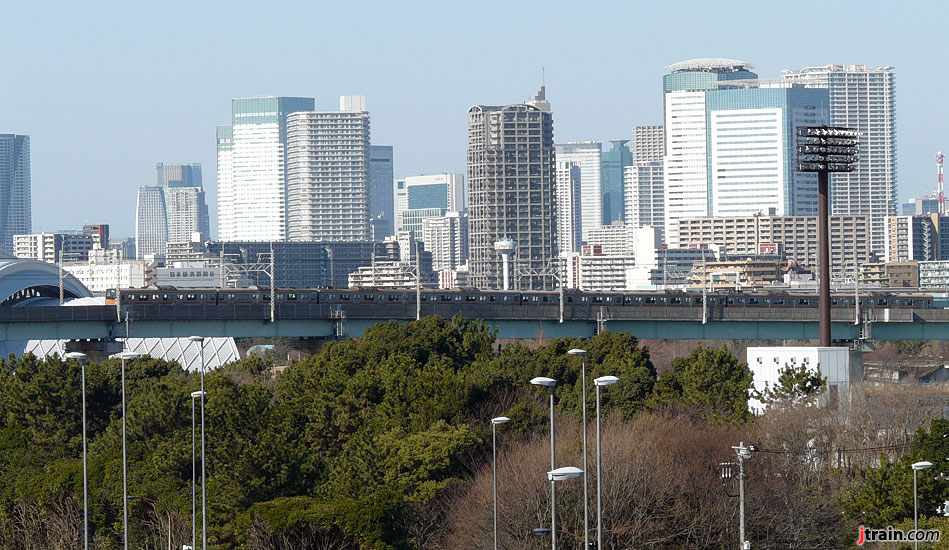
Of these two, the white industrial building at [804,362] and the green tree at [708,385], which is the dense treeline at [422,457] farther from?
the white industrial building at [804,362]

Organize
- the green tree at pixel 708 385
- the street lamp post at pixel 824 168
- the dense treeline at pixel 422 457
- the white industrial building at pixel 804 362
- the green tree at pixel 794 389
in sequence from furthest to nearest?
the street lamp post at pixel 824 168 → the white industrial building at pixel 804 362 → the green tree at pixel 794 389 → the green tree at pixel 708 385 → the dense treeline at pixel 422 457

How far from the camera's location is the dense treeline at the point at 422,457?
59.7 metres

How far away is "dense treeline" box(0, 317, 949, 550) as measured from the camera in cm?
5972

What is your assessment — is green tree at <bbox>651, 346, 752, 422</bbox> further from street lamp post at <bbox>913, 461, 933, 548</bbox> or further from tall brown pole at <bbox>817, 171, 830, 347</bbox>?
street lamp post at <bbox>913, 461, 933, 548</bbox>

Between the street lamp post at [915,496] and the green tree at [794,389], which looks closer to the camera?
the street lamp post at [915,496]

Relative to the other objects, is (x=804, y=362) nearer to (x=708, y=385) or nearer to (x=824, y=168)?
(x=708, y=385)

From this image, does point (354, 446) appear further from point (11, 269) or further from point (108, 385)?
point (11, 269)

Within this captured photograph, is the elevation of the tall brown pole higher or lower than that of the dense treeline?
higher

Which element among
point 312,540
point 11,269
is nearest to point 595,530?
point 312,540

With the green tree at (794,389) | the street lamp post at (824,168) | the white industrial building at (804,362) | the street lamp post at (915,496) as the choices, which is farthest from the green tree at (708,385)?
the street lamp post at (915,496)

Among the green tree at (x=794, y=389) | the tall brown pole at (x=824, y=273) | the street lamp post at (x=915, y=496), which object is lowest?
the street lamp post at (x=915, y=496)

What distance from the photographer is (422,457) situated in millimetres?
66062

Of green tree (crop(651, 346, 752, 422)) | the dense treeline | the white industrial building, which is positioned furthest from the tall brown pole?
the dense treeline

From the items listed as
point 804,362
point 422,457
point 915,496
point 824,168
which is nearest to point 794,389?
point 804,362
